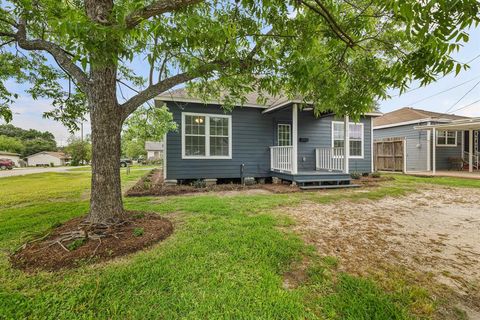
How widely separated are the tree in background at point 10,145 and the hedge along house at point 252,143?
219 feet

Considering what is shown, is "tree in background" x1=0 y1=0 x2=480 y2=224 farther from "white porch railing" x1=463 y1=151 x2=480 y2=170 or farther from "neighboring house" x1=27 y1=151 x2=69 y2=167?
"neighboring house" x1=27 y1=151 x2=69 y2=167

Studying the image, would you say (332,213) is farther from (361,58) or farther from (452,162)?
(452,162)

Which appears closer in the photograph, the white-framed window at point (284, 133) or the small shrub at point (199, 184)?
the small shrub at point (199, 184)

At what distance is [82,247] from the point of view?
104 inches

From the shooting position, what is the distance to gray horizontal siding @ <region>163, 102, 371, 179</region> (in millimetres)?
7934

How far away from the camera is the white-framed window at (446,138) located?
45.1 feet

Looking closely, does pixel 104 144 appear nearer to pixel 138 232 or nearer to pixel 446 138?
pixel 138 232

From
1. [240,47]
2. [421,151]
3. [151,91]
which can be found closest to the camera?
[240,47]

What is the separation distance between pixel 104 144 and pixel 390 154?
16.0 m

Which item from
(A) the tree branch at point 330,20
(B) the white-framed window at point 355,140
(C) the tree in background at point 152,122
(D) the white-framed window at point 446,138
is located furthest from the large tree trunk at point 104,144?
(D) the white-framed window at point 446,138

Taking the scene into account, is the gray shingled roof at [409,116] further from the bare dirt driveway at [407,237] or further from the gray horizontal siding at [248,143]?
the bare dirt driveway at [407,237]

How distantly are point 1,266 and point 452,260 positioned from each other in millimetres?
5388

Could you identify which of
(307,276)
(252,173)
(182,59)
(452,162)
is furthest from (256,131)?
(452,162)

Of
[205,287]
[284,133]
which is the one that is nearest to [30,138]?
[284,133]
